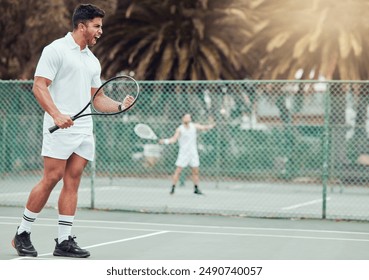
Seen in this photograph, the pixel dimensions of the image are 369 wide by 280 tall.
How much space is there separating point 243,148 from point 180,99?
3514mm

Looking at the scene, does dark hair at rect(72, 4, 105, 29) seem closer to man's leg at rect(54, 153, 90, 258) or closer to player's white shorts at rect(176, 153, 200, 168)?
man's leg at rect(54, 153, 90, 258)

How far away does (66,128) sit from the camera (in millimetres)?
8914

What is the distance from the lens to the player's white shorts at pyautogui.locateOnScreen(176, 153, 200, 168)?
21.9m

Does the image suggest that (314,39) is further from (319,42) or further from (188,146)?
(188,146)

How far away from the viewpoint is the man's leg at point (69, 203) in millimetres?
9102

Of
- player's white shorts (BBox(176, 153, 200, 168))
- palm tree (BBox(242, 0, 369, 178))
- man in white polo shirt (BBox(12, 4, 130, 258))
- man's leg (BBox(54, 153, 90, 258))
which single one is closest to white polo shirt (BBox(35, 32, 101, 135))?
man in white polo shirt (BBox(12, 4, 130, 258))

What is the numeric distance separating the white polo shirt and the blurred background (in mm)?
6958

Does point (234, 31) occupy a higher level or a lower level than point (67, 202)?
A: higher

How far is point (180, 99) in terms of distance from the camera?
2967 centimetres

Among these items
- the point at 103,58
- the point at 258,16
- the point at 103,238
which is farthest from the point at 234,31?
the point at 103,238

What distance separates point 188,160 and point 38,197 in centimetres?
1325

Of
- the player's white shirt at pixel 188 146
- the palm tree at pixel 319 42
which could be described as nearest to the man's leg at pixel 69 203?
the player's white shirt at pixel 188 146

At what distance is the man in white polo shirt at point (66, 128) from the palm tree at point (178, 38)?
23881mm
